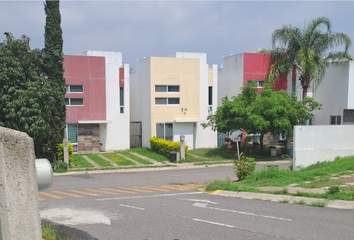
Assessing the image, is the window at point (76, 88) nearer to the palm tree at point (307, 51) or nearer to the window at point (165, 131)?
the window at point (165, 131)

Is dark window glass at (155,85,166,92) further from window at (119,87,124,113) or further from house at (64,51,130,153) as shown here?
window at (119,87,124,113)

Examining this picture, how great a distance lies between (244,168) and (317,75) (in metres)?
18.1

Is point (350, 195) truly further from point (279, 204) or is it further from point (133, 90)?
point (133, 90)

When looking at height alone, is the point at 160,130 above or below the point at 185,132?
above

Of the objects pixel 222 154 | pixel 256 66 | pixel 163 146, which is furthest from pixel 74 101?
pixel 256 66

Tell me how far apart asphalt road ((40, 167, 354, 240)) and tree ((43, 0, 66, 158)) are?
12.7m

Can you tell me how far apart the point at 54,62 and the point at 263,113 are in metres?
15.2

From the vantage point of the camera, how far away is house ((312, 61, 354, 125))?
33.9 meters

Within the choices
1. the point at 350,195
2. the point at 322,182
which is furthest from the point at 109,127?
the point at 350,195

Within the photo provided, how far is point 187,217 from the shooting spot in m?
10.2

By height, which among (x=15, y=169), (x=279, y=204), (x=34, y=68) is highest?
(x=34, y=68)

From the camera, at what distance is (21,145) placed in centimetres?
391

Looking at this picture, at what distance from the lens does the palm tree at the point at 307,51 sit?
31641 millimetres

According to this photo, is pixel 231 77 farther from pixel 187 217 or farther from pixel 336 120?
pixel 187 217
